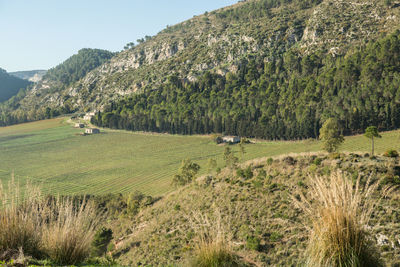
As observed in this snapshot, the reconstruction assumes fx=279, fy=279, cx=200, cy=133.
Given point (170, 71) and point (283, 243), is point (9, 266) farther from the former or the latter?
point (170, 71)

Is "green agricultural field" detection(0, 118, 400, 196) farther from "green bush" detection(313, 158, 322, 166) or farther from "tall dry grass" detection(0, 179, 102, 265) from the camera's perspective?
"tall dry grass" detection(0, 179, 102, 265)

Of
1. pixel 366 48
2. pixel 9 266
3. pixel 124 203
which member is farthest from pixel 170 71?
pixel 9 266

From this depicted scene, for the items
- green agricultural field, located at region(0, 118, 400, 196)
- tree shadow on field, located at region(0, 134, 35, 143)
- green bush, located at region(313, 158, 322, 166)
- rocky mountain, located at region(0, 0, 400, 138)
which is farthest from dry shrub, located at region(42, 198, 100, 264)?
tree shadow on field, located at region(0, 134, 35, 143)

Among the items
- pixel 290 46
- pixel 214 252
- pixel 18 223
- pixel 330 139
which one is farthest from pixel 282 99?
pixel 18 223

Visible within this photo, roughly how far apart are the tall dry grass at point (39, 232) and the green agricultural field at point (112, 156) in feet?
135

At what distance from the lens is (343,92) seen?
95250mm

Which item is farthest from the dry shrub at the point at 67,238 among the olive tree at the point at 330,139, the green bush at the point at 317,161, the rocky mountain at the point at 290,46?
the rocky mountain at the point at 290,46

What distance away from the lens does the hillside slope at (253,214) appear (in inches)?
797

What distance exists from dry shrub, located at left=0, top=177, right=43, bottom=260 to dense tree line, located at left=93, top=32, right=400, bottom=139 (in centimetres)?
8550

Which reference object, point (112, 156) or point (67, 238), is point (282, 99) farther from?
point (67, 238)

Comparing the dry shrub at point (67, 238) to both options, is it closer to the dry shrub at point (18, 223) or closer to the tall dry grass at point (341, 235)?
the dry shrub at point (18, 223)

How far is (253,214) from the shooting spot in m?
26.9

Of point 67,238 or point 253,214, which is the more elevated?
point 67,238

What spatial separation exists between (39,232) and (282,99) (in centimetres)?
10970
